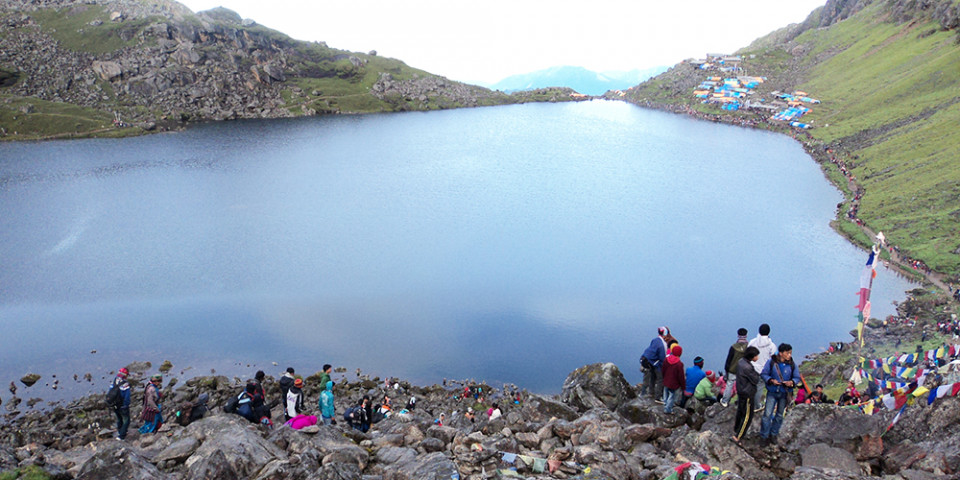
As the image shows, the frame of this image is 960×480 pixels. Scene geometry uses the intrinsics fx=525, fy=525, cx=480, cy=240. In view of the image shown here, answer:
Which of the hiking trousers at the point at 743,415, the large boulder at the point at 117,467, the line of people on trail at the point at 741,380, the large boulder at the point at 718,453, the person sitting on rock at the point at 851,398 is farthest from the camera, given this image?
the person sitting on rock at the point at 851,398

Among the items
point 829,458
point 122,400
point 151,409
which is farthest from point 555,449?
point 151,409

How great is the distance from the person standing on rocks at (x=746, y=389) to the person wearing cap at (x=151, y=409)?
22.2 meters

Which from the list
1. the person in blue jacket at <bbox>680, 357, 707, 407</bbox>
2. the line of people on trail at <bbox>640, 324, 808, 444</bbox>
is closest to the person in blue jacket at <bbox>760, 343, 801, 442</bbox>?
the line of people on trail at <bbox>640, 324, 808, 444</bbox>

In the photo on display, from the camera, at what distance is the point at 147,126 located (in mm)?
126500

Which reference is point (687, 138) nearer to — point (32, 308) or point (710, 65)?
point (710, 65)

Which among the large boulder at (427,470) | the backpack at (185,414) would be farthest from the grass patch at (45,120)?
the large boulder at (427,470)

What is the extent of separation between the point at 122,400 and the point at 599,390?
19747mm

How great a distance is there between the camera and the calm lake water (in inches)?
1468

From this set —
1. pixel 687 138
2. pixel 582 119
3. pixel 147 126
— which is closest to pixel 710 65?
pixel 582 119

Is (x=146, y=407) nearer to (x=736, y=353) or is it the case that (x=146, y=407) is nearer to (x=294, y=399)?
(x=294, y=399)

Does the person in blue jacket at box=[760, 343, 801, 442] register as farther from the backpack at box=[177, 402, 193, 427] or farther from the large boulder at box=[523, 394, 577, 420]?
the backpack at box=[177, 402, 193, 427]

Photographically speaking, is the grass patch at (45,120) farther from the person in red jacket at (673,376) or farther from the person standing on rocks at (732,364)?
the person standing on rocks at (732,364)

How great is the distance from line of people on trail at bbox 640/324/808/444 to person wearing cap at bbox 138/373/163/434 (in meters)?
20.2

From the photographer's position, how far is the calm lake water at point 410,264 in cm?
3728
